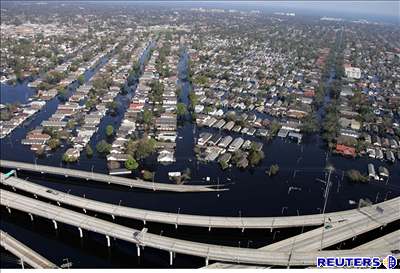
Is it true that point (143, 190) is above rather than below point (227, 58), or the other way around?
below

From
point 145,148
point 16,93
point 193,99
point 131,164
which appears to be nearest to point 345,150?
point 145,148

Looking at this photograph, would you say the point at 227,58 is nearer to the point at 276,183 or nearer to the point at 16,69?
the point at 16,69

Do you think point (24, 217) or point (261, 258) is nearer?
point (261, 258)

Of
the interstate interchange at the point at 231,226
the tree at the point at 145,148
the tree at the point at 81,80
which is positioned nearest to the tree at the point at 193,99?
the tree at the point at 145,148

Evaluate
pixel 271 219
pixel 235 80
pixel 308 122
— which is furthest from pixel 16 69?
pixel 271 219

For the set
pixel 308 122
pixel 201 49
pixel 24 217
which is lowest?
pixel 24 217

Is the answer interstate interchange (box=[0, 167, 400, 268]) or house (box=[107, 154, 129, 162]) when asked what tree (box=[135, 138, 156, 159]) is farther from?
interstate interchange (box=[0, 167, 400, 268])

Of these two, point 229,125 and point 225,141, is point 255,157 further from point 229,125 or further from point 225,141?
point 229,125

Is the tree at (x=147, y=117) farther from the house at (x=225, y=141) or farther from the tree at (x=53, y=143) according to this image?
the tree at (x=53, y=143)
